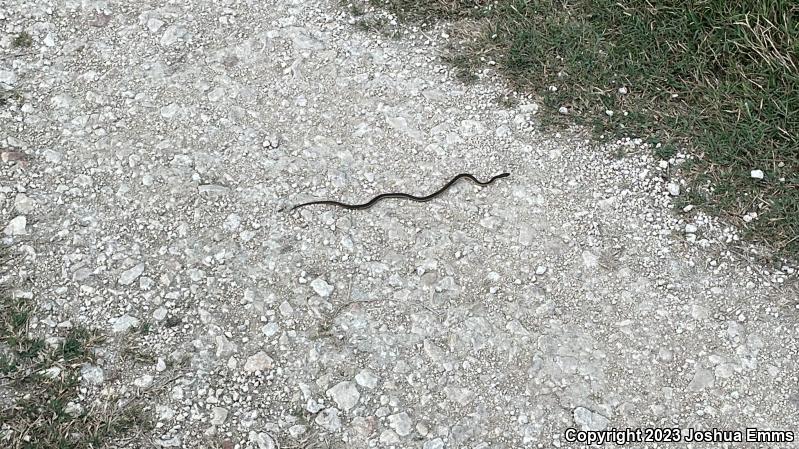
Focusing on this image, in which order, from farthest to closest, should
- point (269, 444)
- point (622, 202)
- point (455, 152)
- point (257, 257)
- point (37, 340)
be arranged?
point (455, 152) < point (622, 202) < point (257, 257) < point (37, 340) < point (269, 444)

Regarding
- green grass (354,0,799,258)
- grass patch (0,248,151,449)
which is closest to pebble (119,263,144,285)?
grass patch (0,248,151,449)

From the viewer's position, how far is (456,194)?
532cm

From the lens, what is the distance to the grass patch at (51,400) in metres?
4.00

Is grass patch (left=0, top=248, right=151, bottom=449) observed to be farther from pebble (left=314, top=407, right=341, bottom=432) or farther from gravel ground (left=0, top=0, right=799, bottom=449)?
pebble (left=314, top=407, right=341, bottom=432)

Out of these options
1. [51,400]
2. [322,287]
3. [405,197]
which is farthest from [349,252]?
[51,400]

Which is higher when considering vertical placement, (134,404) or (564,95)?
(564,95)

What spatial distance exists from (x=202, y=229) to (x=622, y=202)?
2.79 m

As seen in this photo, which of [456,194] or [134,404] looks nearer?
[134,404]

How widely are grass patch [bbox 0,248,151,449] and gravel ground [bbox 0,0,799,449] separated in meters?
0.11

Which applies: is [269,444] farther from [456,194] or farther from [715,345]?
[715,345]

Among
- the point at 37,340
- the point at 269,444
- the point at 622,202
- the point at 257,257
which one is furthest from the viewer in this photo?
the point at 622,202

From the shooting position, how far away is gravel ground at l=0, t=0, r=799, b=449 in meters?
4.25

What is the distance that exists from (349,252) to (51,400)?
6.23 ft

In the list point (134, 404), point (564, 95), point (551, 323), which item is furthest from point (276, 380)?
point (564, 95)
